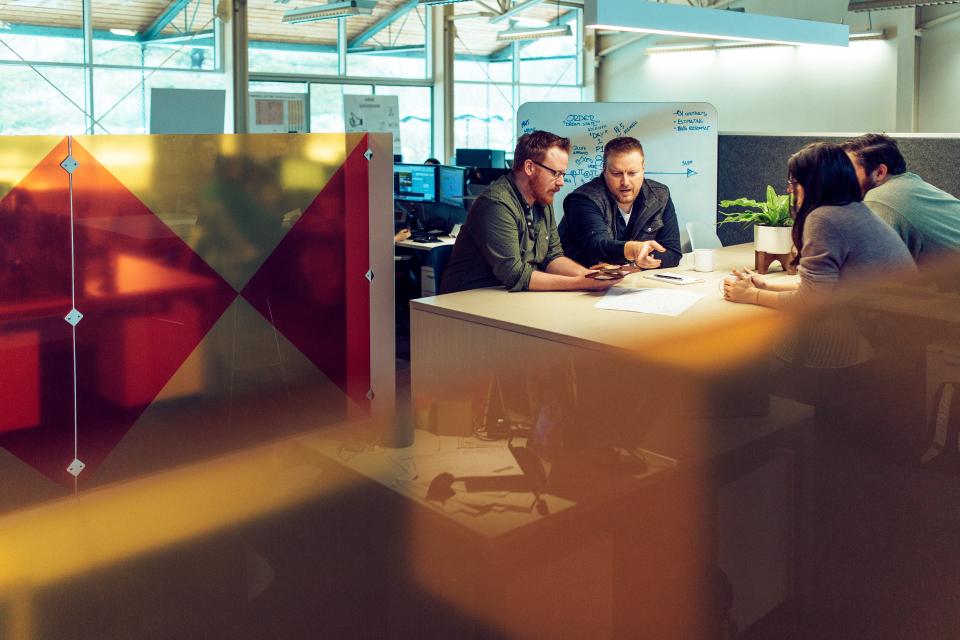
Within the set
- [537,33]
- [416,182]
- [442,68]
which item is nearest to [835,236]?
[416,182]

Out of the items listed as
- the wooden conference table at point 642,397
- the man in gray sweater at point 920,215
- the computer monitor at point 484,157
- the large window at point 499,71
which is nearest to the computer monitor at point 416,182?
the computer monitor at point 484,157

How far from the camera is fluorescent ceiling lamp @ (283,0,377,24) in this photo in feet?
25.2

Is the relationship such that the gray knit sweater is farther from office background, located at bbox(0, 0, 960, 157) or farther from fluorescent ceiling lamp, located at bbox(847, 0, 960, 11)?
office background, located at bbox(0, 0, 960, 157)

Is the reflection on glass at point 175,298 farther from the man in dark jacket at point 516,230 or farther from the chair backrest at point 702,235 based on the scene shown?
the chair backrest at point 702,235

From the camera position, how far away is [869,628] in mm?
1826

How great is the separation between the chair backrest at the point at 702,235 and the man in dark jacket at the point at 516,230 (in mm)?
929

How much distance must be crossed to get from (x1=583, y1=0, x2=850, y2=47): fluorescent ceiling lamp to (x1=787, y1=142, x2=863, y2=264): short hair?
717mm

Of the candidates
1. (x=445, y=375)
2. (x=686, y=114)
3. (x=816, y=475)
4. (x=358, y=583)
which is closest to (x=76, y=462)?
(x=358, y=583)

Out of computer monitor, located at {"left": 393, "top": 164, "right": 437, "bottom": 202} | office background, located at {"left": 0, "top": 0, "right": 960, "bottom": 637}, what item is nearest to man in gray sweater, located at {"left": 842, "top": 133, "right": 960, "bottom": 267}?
office background, located at {"left": 0, "top": 0, "right": 960, "bottom": 637}

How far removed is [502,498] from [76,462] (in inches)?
44.0

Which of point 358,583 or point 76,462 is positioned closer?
point 358,583

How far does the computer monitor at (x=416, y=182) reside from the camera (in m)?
5.22

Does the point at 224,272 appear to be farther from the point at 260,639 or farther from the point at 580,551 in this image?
the point at 580,551

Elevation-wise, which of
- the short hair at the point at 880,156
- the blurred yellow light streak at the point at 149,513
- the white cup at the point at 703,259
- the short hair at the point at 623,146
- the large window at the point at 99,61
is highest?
the large window at the point at 99,61
